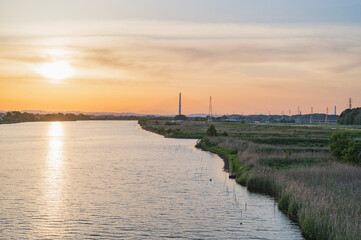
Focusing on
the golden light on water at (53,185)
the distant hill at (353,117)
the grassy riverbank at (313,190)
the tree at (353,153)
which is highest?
the distant hill at (353,117)

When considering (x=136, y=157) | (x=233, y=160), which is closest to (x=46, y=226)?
(x=233, y=160)

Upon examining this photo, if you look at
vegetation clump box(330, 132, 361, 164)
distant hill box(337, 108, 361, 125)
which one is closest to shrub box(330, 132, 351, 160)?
vegetation clump box(330, 132, 361, 164)

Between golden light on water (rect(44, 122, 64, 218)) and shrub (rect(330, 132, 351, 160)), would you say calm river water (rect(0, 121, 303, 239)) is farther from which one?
shrub (rect(330, 132, 351, 160))

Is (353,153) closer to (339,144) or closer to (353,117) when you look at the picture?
(339,144)

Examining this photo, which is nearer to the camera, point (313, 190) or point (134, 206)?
point (313, 190)

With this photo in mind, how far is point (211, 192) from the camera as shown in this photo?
29312 millimetres

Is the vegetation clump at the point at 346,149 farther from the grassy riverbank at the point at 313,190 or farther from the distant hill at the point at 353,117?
the distant hill at the point at 353,117

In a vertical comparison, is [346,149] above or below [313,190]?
above

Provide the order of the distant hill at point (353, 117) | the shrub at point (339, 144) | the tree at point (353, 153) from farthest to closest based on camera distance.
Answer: the distant hill at point (353, 117), the shrub at point (339, 144), the tree at point (353, 153)

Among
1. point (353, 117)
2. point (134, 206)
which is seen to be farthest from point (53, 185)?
point (353, 117)

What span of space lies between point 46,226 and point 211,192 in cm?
1266

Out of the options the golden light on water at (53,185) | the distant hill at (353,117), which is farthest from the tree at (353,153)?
the distant hill at (353,117)

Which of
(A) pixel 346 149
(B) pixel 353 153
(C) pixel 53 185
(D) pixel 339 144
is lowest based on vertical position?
(C) pixel 53 185

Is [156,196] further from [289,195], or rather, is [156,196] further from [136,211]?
[289,195]
